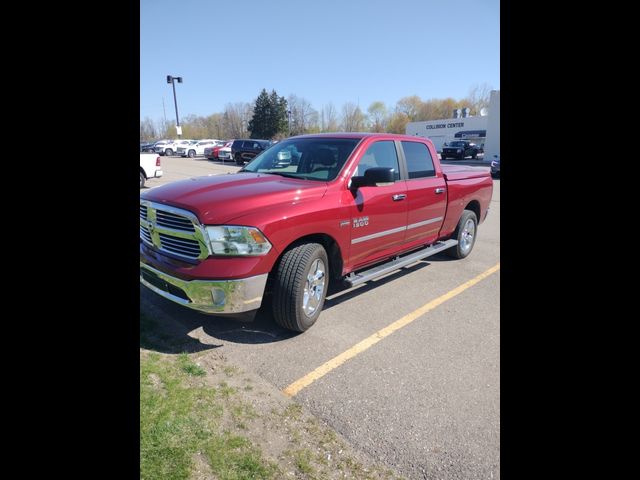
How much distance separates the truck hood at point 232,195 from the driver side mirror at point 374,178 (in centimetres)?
38

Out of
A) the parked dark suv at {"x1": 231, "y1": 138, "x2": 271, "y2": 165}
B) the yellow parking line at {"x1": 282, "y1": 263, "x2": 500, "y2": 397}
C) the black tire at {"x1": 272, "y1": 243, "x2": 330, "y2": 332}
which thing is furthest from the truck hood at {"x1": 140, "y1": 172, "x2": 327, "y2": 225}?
the parked dark suv at {"x1": 231, "y1": 138, "x2": 271, "y2": 165}

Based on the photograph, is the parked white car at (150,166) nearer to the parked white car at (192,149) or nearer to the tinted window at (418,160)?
the tinted window at (418,160)

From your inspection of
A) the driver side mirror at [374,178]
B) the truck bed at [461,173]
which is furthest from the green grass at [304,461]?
the truck bed at [461,173]

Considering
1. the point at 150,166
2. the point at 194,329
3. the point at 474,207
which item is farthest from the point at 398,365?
the point at 150,166

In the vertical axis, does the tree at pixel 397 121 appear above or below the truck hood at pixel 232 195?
above

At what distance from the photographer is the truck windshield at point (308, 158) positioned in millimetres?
4324

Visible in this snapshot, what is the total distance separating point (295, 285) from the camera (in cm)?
348

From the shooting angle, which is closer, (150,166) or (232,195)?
(232,195)

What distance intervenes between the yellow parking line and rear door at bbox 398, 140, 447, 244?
2.75ft

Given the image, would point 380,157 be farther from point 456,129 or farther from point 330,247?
point 456,129

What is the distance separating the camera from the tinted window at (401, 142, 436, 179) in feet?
17.0

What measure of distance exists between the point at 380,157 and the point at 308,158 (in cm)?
88
